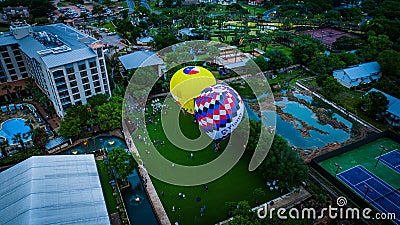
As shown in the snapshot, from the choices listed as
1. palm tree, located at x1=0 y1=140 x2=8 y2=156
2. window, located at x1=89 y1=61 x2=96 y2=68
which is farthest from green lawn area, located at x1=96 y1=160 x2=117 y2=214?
window, located at x1=89 y1=61 x2=96 y2=68

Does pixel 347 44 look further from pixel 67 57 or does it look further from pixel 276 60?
pixel 67 57

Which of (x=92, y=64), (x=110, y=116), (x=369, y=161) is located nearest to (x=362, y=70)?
(x=369, y=161)

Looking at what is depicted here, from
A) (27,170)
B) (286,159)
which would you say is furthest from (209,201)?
(27,170)

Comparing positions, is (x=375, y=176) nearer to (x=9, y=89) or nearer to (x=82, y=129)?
(x=82, y=129)

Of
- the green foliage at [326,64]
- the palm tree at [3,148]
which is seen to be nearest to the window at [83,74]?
the palm tree at [3,148]

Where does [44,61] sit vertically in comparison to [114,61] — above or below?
above
